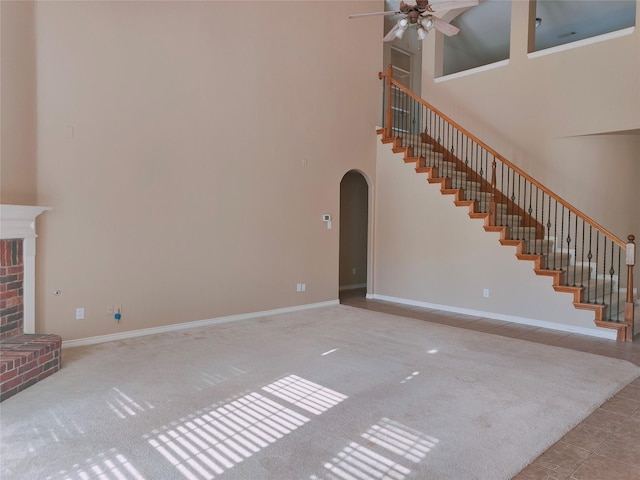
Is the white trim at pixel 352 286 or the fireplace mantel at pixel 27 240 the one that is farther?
the white trim at pixel 352 286

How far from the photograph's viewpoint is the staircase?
5.22 m

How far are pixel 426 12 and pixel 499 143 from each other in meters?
3.07

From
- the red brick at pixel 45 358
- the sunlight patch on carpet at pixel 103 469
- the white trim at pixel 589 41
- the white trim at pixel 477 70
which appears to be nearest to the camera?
the sunlight patch on carpet at pixel 103 469

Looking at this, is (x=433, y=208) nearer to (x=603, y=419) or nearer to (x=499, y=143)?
(x=499, y=143)

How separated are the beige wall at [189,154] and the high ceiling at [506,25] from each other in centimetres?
271

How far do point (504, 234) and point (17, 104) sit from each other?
5.61m

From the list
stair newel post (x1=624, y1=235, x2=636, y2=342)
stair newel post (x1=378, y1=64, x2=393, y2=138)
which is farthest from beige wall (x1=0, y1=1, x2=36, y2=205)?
stair newel post (x1=624, y1=235, x2=636, y2=342)

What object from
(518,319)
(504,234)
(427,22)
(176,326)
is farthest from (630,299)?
(176,326)

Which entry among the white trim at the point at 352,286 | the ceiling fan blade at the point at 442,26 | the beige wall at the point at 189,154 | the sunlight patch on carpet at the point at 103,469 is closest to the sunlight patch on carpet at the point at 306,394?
the sunlight patch on carpet at the point at 103,469

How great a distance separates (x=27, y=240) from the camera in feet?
13.0

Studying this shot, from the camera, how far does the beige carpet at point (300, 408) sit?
92.0 inches

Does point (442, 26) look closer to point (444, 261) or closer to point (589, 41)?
point (589, 41)

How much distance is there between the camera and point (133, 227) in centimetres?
470

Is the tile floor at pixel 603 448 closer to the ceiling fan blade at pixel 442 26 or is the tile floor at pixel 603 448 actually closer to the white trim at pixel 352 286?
the ceiling fan blade at pixel 442 26
